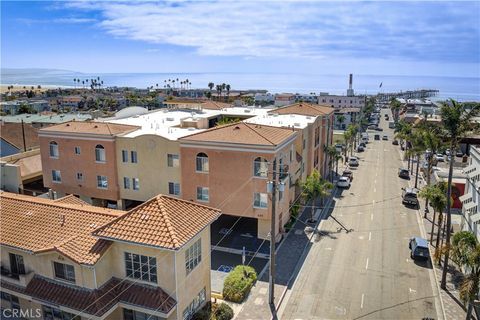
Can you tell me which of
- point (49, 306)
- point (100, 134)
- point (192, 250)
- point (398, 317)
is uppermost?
point (100, 134)

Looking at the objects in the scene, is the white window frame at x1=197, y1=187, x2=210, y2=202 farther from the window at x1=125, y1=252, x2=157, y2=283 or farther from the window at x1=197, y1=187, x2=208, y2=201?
the window at x1=125, y1=252, x2=157, y2=283

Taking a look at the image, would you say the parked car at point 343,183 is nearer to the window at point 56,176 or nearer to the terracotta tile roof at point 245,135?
the terracotta tile roof at point 245,135

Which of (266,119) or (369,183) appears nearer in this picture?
(266,119)

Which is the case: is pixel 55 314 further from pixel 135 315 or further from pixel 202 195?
pixel 202 195

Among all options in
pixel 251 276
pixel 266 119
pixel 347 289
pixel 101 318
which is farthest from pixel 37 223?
pixel 266 119

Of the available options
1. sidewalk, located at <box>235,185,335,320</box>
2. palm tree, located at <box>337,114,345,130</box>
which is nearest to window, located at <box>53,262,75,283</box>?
sidewalk, located at <box>235,185,335,320</box>

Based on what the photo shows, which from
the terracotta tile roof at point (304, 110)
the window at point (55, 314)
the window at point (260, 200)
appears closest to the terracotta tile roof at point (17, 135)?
the terracotta tile roof at point (304, 110)

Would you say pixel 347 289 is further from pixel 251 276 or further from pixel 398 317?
pixel 251 276
